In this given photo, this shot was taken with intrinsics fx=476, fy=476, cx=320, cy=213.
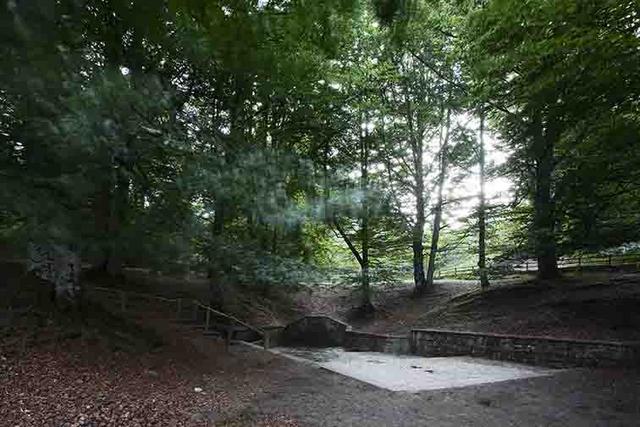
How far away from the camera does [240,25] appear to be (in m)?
3.49

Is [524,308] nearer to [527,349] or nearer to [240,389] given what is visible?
[527,349]

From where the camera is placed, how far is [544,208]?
33.3 feet

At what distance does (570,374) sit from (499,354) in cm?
212

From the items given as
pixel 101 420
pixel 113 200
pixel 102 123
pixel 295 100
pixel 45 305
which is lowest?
pixel 101 420

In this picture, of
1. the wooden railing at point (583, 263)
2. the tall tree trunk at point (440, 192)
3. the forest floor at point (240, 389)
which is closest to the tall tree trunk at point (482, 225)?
the wooden railing at point (583, 263)

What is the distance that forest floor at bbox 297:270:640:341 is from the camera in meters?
9.44

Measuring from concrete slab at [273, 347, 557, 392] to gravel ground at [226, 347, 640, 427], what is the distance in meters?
0.33

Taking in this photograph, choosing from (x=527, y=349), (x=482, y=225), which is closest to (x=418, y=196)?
(x=482, y=225)

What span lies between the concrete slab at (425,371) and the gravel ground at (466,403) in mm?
335

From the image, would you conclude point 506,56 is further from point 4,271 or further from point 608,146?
point 4,271

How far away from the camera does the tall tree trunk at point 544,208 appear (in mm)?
7055

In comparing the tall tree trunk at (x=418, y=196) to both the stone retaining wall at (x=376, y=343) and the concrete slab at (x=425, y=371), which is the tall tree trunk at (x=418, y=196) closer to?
the stone retaining wall at (x=376, y=343)

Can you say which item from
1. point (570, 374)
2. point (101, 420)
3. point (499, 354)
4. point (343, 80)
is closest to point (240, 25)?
point (101, 420)

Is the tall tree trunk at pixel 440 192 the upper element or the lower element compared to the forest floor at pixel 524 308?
upper
